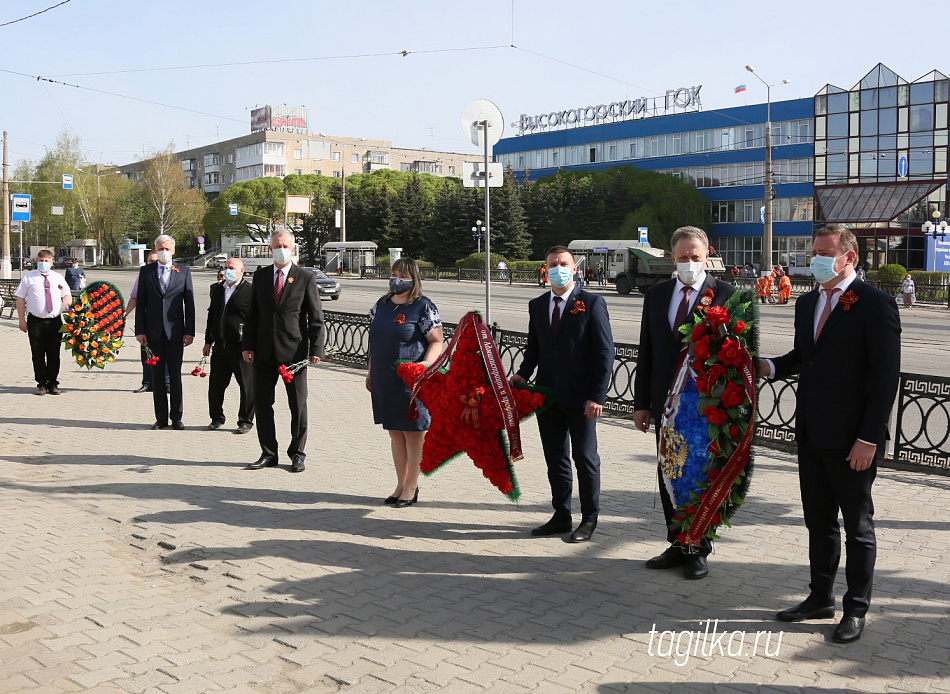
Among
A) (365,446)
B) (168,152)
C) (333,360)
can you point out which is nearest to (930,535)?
(365,446)

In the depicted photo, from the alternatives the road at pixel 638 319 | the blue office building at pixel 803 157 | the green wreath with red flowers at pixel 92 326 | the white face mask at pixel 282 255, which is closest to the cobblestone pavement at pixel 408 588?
the white face mask at pixel 282 255

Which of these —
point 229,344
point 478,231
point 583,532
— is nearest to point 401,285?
point 583,532

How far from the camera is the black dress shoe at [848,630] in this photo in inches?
169

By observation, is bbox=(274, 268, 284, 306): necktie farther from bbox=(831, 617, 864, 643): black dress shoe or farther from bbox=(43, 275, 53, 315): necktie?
bbox=(43, 275, 53, 315): necktie

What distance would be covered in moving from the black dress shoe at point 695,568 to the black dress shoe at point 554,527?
1041 mm

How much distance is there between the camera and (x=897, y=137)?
59531 millimetres

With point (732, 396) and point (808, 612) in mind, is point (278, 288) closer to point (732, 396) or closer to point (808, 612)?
point (732, 396)

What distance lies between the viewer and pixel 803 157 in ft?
215

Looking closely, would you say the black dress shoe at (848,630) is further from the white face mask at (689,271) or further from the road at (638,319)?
the road at (638,319)

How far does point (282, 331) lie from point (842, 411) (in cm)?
494

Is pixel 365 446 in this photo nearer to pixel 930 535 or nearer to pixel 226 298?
pixel 226 298

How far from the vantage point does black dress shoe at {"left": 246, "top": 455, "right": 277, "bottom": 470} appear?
8.11 metres

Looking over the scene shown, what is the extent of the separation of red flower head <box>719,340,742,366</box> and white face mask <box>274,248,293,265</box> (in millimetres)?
4341

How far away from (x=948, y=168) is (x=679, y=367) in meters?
61.2
